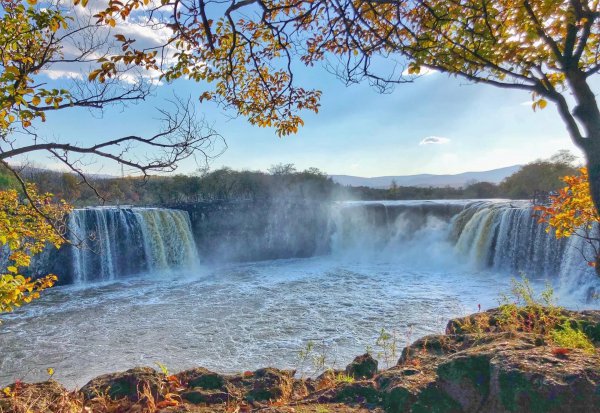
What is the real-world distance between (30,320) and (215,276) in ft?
27.2

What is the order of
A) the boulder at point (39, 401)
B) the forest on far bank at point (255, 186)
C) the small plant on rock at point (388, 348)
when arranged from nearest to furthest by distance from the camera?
the boulder at point (39, 401), the small plant on rock at point (388, 348), the forest on far bank at point (255, 186)

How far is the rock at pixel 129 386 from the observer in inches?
130

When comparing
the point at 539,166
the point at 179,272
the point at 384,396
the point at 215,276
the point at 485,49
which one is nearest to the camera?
the point at 384,396

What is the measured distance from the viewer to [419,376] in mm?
2660

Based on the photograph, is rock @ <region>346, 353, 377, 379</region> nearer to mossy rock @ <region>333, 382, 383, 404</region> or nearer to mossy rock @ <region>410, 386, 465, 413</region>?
mossy rock @ <region>333, 382, 383, 404</region>

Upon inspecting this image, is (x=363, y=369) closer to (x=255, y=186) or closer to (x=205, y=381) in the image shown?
(x=205, y=381)

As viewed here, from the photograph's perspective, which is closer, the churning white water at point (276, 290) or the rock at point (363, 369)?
the rock at point (363, 369)

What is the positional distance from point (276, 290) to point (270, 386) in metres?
11.6

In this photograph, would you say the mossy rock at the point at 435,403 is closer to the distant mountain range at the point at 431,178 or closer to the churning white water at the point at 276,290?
the churning white water at the point at 276,290

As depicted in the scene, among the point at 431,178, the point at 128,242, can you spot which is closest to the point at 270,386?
the point at 128,242

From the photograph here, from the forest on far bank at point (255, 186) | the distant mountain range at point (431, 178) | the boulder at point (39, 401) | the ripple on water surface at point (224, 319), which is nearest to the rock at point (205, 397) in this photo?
the boulder at point (39, 401)

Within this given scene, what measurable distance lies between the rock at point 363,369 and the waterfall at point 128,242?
15.9 m

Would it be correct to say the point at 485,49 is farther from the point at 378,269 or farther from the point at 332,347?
the point at 378,269

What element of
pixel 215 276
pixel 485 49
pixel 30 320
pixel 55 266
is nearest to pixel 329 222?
pixel 215 276
